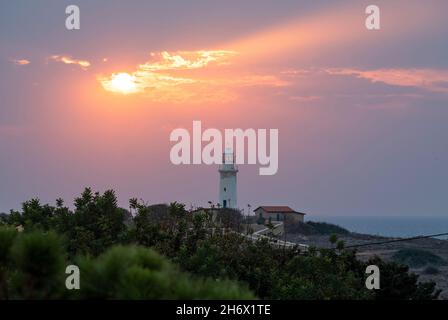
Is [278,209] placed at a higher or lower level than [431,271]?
higher

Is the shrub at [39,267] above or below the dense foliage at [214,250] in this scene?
above

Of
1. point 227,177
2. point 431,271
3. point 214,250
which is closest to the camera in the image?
point 214,250

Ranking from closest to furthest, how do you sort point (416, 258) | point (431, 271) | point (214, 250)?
1. point (214, 250)
2. point (431, 271)
3. point (416, 258)

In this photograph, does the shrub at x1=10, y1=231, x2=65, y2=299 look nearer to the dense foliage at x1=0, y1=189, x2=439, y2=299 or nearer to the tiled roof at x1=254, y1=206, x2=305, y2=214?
the dense foliage at x1=0, y1=189, x2=439, y2=299

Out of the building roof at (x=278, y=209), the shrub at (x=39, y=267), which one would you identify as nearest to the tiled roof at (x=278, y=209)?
the building roof at (x=278, y=209)

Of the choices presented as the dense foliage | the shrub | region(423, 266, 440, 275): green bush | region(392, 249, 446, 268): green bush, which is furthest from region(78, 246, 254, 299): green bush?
region(392, 249, 446, 268): green bush

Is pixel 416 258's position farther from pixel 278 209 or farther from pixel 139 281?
pixel 278 209

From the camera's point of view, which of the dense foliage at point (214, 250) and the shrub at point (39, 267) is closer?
the shrub at point (39, 267)

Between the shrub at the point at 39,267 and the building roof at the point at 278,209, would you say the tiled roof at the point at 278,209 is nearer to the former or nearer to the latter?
the building roof at the point at 278,209

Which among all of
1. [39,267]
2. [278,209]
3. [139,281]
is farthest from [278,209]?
[139,281]

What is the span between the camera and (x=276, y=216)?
81.4m

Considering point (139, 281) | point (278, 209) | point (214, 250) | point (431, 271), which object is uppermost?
point (139, 281)
